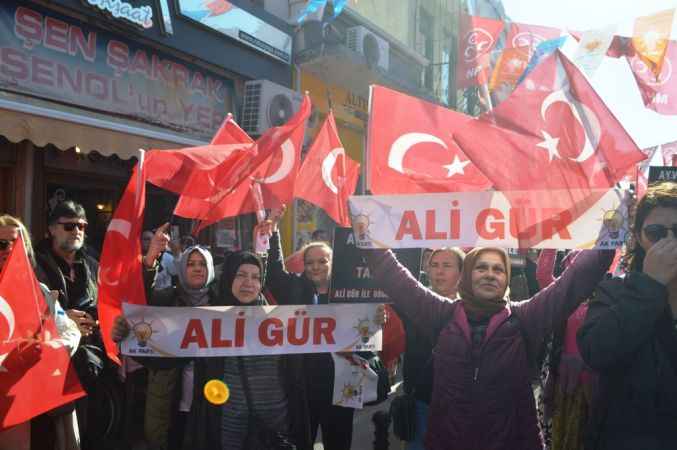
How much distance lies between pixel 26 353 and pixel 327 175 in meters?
2.29

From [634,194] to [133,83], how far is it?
6850 millimetres

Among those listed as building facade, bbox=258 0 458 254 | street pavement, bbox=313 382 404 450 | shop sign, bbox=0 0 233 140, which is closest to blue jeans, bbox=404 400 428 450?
street pavement, bbox=313 382 404 450

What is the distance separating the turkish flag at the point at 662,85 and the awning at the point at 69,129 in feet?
20.7

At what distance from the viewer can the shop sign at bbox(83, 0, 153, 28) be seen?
6.80 metres

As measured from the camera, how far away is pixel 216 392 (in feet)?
9.68

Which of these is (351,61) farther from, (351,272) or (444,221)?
(444,221)

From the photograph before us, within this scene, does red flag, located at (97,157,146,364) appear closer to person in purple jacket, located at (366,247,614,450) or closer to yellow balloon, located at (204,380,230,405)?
yellow balloon, located at (204,380,230,405)

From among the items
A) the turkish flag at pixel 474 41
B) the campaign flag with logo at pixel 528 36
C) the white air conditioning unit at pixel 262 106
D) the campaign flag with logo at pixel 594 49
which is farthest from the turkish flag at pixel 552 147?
the turkish flag at pixel 474 41

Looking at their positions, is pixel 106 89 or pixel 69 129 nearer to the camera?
pixel 69 129

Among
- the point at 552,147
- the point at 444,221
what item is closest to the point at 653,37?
the point at 552,147

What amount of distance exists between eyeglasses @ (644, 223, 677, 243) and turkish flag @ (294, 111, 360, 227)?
2.42 metres

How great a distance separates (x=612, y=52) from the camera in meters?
7.43

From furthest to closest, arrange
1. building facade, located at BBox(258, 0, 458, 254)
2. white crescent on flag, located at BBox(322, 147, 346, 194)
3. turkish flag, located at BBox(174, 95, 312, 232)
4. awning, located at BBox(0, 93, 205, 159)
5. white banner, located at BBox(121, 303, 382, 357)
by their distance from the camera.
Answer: building facade, located at BBox(258, 0, 458, 254), awning, located at BBox(0, 93, 205, 159), white crescent on flag, located at BBox(322, 147, 346, 194), turkish flag, located at BBox(174, 95, 312, 232), white banner, located at BBox(121, 303, 382, 357)

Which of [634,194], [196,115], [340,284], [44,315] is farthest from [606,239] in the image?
[196,115]
